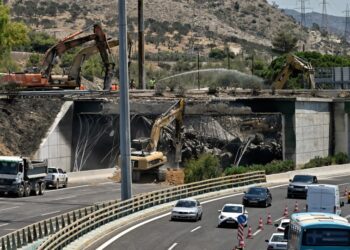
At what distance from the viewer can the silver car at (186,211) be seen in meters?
47.4

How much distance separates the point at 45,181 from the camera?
206ft

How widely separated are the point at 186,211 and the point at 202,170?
22439 millimetres

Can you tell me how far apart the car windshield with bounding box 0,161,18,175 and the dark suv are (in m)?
16.7

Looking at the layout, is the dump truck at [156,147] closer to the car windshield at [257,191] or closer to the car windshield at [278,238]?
the car windshield at [257,191]

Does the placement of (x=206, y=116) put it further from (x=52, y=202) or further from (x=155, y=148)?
(x=52, y=202)

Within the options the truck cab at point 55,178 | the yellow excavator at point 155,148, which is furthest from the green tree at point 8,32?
the truck cab at point 55,178

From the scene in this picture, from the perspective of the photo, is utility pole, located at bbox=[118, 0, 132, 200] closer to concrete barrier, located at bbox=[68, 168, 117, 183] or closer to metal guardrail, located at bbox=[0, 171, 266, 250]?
metal guardrail, located at bbox=[0, 171, 266, 250]

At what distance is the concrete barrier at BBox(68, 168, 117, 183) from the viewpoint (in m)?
71.1

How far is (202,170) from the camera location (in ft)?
229

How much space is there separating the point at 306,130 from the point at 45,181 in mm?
28508

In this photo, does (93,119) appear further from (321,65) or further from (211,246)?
(321,65)

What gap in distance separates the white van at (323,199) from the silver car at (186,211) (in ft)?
18.0

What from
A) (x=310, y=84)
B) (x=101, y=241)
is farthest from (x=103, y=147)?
(x=101, y=241)

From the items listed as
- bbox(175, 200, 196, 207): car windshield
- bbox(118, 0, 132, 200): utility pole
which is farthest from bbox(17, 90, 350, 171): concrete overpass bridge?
bbox(175, 200, 196, 207): car windshield
